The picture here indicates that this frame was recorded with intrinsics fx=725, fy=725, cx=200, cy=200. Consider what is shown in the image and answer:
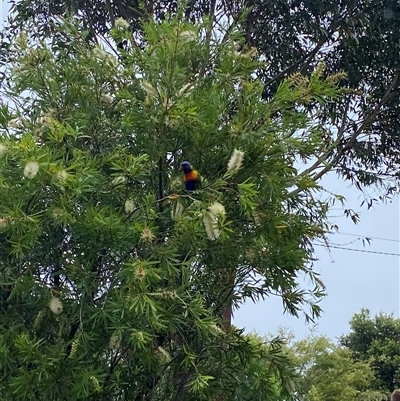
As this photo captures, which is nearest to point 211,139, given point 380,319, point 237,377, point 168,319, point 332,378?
point 168,319

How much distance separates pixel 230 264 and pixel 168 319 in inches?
22.4

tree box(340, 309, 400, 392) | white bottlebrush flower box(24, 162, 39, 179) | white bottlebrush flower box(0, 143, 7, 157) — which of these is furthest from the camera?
tree box(340, 309, 400, 392)

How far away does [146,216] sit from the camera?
3295 mm

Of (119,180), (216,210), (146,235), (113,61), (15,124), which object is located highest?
(113,61)

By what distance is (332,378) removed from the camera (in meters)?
12.9

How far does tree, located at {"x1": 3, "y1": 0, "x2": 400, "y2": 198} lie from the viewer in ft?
22.8

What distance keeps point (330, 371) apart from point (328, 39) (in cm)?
749

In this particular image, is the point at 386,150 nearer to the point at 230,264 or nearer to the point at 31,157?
the point at 230,264

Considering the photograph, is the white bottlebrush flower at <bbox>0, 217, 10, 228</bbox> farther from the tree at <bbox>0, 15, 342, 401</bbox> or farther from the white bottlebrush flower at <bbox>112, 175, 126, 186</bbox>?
Answer: the white bottlebrush flower at <bbox>112, 175, 126, 186</bbox>

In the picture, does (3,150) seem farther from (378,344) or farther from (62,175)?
(378,344)

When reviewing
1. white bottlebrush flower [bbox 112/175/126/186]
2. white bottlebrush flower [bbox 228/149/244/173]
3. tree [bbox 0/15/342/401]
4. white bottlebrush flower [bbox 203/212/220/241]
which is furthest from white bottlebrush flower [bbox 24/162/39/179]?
white bottlebrush flower [bbox 228/149/244/173]

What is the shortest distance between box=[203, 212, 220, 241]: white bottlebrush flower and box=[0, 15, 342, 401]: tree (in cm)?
1

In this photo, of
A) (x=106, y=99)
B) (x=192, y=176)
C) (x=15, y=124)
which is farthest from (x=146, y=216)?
(x=15, y=124)

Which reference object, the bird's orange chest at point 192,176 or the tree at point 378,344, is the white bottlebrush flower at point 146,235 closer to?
the bird's orange chest at point 192,176
